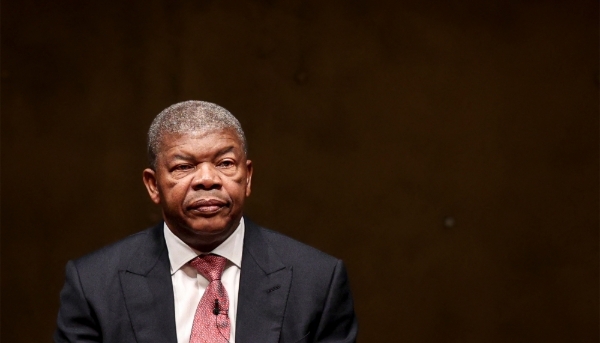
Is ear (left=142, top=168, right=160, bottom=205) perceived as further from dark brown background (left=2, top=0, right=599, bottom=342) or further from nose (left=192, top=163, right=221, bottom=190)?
dark brown background (left=2, top=0, right=599, bottom=342)

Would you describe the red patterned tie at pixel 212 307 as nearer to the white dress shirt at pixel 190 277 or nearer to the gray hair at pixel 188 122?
the white dress shirt at pixel 190 277

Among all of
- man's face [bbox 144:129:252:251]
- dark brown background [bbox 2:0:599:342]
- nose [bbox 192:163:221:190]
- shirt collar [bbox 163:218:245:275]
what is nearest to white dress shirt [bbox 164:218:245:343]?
shirt collar [bbox 163:218:245:275]

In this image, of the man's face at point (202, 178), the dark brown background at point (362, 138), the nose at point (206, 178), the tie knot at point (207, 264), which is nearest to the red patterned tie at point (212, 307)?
the tie knot at point (207, 264)

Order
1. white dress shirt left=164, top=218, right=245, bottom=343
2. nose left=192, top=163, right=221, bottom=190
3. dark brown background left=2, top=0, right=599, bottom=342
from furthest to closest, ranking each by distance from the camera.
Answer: dark brown background left=2, top=0, right=599, bottom=342 → white dress shirt left=164, top=218, right=245, bottom=343 → nose left=192, top=163, right=221, bottom=190

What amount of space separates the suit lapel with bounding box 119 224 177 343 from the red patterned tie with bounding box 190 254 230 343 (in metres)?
0.07

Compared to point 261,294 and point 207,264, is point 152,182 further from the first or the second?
point 261,294

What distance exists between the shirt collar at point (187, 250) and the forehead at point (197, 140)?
272 mm

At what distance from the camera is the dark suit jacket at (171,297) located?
8.74 feet

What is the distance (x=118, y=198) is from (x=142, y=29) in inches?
27.4

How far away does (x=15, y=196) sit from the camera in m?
4.09

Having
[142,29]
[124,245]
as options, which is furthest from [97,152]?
[124,245]

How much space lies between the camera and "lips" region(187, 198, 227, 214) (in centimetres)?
261

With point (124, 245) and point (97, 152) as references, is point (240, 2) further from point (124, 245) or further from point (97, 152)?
point (124, 245)

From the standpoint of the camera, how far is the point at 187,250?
2744 millimetres
